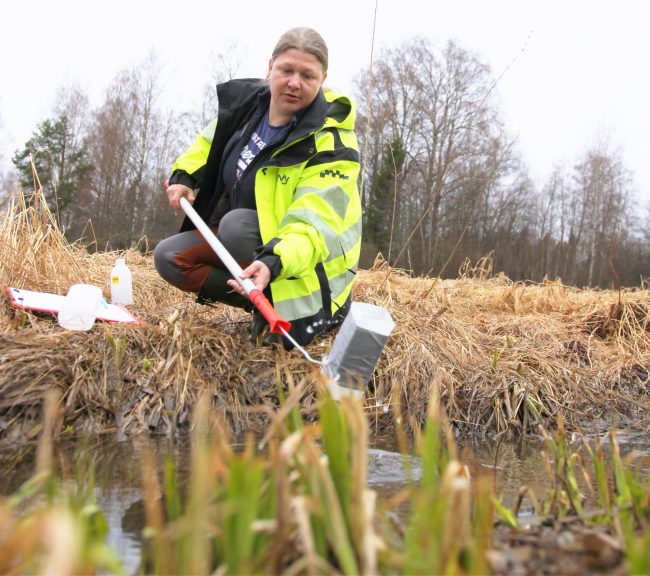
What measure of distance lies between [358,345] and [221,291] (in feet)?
4.29

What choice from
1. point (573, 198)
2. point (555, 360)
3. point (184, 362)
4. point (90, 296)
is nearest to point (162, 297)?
point (90, 296)

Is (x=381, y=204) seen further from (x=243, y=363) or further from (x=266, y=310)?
(x=266, y=310)

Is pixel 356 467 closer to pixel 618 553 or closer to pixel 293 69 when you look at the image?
pixel 618 553

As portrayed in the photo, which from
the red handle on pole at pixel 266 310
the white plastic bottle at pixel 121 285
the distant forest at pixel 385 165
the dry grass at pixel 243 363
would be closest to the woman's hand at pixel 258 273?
the red handle on pole at pixel 266 310

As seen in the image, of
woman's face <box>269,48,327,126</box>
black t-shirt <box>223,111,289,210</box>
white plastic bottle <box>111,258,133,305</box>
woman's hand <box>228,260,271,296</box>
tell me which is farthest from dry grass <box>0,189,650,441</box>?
woman's face <box>269,48,327,126</box>

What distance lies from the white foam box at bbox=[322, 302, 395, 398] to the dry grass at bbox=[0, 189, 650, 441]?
0.17 meters

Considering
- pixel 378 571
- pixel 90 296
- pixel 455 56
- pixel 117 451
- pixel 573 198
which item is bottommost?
pixel 117 451

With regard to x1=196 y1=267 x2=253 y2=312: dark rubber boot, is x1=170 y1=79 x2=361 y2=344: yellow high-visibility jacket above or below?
above

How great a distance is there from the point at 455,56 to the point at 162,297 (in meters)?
28.6

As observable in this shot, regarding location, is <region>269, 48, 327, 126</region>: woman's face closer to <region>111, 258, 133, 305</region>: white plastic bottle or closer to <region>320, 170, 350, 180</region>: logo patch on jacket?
<region>320, 170, 350, 180</region>: logo patch on jacket

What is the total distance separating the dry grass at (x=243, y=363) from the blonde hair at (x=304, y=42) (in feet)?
4.53

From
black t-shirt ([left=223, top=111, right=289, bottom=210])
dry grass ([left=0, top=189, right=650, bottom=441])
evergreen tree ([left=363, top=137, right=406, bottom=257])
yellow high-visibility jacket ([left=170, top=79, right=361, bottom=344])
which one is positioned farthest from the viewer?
evergreen tree ([left=363, top=137, right=406, bottom=257])

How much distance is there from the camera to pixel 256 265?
247 cm

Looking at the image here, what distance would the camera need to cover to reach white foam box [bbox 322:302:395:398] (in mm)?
2115
